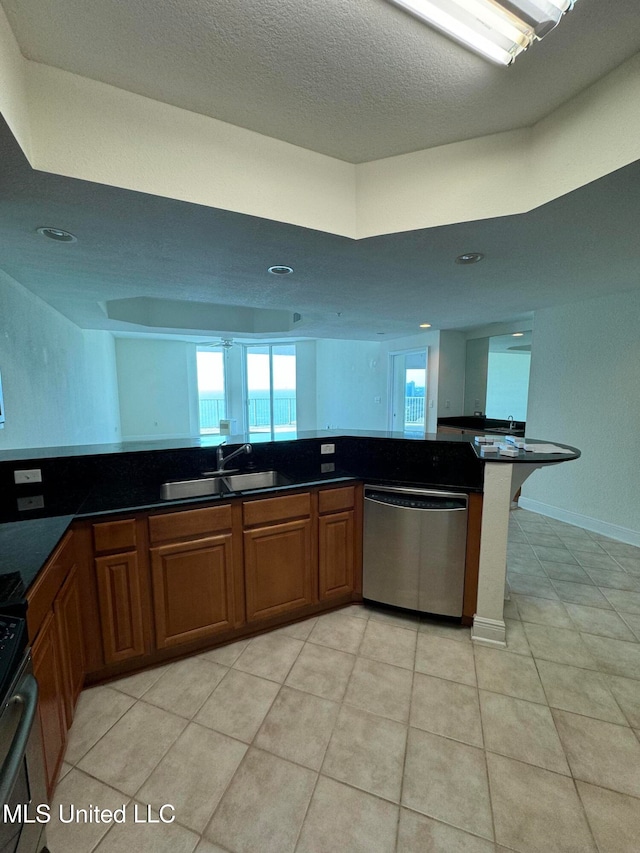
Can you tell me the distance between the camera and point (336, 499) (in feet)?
7.11

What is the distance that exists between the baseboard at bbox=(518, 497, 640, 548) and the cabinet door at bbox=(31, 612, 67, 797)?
14.2ft

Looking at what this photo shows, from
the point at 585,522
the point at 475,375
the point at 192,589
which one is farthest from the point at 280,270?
the point at 475,375

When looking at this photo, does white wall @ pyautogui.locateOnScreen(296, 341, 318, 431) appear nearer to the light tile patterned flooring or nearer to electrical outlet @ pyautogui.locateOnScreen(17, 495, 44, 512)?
the light tile patterned flooring

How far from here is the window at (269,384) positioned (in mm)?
7723

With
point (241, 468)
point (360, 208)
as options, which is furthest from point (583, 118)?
point (241, 468)

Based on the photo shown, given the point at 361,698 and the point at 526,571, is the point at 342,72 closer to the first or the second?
the point at 361,698

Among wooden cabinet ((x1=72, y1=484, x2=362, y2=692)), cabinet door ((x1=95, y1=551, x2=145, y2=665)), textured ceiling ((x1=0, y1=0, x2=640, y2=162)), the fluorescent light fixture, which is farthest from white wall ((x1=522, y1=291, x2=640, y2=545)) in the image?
cabinet door ((x1=95, y1=551, x2=145, y2=665))

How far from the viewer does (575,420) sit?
3.62 meters

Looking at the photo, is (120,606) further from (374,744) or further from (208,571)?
(374,744)

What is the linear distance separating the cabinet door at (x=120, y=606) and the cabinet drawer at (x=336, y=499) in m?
1.04

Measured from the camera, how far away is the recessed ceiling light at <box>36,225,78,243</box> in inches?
70.1

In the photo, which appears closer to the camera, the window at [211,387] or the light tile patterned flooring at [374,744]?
the light tile patterned flooring at [374,744]

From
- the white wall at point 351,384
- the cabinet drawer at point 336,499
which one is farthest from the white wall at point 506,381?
the cabinet drawer at point 336,499

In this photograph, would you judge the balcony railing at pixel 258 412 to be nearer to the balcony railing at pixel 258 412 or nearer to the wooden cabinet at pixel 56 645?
the balcony railing at pixel 258 412
